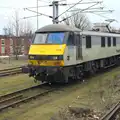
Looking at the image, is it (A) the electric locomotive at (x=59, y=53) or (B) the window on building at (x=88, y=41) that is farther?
(B) the window on building at (x=88, y=41)

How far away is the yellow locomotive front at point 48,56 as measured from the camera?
583 inches

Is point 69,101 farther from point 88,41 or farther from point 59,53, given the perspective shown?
point 88,41

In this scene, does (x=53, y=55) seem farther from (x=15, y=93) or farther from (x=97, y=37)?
(x=97, y=37)

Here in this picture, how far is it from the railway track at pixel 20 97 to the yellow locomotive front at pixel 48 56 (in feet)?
2.37

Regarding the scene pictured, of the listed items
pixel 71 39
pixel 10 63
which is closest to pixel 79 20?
pixel 10 63

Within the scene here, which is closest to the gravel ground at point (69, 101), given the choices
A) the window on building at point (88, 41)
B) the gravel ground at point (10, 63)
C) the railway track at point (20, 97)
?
the railway track at point (20, 97)

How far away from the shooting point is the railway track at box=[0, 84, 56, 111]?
1155 cm

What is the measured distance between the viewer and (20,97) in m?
12.8

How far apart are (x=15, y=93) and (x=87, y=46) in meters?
6.24

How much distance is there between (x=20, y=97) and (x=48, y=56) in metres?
2.97

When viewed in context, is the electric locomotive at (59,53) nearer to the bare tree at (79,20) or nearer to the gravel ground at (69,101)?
the gravel ground at (69,101)

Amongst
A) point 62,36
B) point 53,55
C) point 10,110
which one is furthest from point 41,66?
point 10,110

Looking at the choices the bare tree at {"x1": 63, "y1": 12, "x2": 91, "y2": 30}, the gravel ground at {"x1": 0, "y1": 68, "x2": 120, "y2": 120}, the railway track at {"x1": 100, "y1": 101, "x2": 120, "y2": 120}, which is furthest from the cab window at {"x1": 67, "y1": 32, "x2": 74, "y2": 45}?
the bare tree at {"x1": 63, "y1": 12, "x2": 91, "y2": 30}

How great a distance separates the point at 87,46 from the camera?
18.2m
